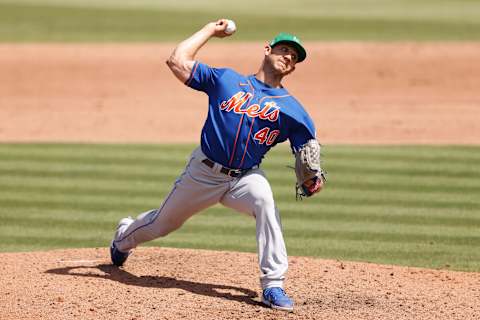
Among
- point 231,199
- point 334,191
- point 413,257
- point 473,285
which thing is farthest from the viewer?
point 334,191

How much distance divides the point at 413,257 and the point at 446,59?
38.6ft

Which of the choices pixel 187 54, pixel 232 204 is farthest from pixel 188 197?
pixel 187 54

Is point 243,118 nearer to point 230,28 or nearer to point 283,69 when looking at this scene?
point 283,69

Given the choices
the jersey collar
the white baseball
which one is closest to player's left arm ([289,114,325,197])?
the jersey collar

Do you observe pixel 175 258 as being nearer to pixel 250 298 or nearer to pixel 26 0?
pixel 250 298

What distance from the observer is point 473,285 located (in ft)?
22.8

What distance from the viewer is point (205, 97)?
54.3 ft

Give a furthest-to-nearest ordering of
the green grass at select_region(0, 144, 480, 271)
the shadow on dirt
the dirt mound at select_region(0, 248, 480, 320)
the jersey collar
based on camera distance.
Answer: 1. the green grass at select_region(0, 144, 480, 271)
2. the shadow on dirt
3. the jersey collar
4. the dirt mound at select_region(0, 248, 480, 320)

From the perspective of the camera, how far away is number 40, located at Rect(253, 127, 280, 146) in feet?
20.4

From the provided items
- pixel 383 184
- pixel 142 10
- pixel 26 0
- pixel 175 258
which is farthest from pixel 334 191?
pixel 26 0

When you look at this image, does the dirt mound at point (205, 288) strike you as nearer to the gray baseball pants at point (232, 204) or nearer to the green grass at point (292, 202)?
the gray baseball pants at point (232, 204)

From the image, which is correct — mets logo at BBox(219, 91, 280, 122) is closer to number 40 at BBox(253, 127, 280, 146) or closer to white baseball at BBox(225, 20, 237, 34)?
number 40 at BBox(253, 127, 280, 146)

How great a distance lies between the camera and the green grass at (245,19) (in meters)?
21.7

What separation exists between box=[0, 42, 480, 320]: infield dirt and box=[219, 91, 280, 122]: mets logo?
1286mm
